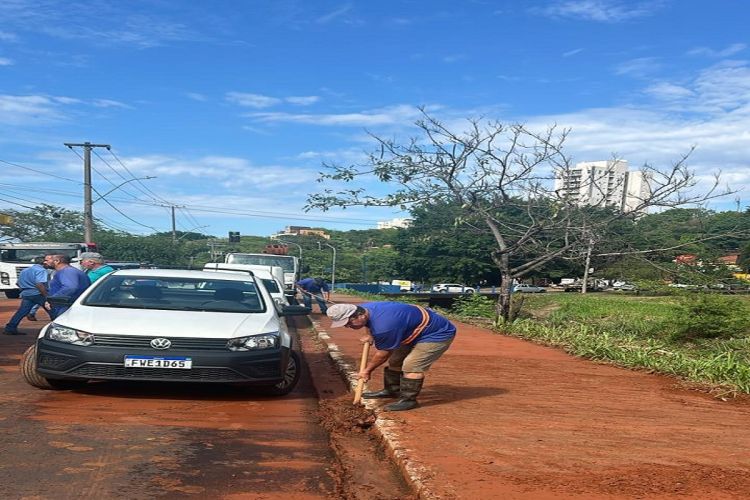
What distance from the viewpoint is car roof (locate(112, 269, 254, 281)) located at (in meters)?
7.70

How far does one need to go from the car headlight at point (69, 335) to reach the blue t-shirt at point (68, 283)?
306 centimetres

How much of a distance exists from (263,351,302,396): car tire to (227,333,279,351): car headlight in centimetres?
46

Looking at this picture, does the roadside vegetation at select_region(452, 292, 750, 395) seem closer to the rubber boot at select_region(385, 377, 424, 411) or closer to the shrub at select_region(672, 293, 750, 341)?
the shrub at select_region(672, 293, 750, 341)

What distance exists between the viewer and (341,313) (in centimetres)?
589

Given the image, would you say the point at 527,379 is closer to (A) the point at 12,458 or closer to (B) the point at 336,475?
(B) the point at 336,475

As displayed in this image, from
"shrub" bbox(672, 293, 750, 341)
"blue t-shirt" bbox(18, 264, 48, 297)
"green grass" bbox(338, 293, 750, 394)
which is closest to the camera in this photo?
"green grass" bbox(338, 293, 750, 394)

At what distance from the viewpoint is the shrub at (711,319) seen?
37.5 feet

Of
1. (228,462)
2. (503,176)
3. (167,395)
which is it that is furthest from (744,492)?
(503,176)

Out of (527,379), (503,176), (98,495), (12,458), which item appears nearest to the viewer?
(98,495)

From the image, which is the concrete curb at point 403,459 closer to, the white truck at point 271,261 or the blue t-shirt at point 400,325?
Answer: the blue t-shirt at point 400,325

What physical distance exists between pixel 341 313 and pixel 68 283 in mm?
5168

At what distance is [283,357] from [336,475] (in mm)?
2160

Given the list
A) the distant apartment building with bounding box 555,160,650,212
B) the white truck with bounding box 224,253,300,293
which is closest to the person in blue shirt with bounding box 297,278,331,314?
the white truck with bounding box 224,253,300,293

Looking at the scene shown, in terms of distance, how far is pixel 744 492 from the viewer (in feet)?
13.3
